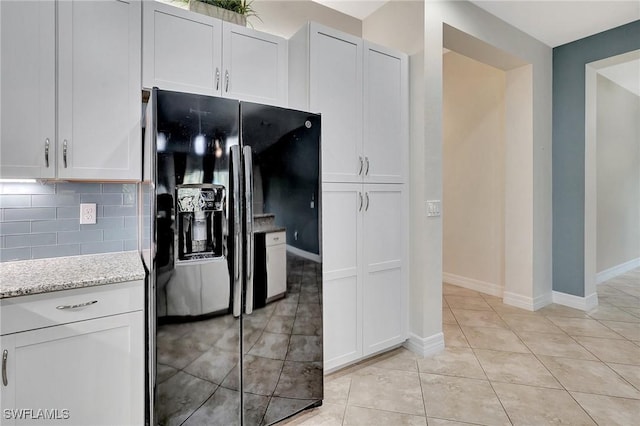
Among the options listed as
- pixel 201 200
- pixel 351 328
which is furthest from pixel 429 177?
pixel 201 200

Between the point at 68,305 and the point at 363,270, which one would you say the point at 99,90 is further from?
the point at 363,270

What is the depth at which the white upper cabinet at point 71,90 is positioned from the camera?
1473 millimetres

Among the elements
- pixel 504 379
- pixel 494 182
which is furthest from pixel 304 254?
pixel 494 182

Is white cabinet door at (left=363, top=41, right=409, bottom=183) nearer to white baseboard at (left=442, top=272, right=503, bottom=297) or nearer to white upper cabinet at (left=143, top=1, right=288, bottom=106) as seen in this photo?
white upper cabinet at (left=143, top=1, right=288, bottom=106)

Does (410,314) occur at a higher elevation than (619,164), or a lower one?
lower

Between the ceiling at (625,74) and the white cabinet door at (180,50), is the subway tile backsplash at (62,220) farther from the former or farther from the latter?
the ceiling at (625,74)

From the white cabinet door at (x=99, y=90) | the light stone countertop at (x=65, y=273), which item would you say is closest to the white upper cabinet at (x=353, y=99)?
the white cabinet door at (x=99, y=90)

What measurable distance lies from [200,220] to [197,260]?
0.60 ft

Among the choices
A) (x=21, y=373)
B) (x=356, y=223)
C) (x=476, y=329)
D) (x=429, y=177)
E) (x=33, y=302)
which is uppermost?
(x=429, y=177)

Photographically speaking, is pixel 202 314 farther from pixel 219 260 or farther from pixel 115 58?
pixel 115 58

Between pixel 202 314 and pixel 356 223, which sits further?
pixel 356 223

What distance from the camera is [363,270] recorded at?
2.29 metres

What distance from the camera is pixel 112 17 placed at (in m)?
1.66

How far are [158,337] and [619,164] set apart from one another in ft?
20.7
